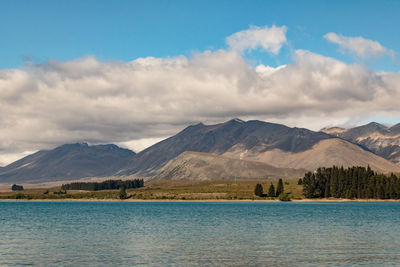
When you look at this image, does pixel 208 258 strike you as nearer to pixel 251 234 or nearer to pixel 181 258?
pixel 181 258

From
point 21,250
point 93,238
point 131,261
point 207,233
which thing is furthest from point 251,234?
point 21,250

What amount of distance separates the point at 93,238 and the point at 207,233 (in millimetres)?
22667

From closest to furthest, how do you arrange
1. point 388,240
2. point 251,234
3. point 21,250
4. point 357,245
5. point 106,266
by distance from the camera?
point 106,266 → point 21,250 → point 357,245 → point 388,240 → point 251,234

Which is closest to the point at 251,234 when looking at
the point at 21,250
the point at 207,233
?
the point at 207,233

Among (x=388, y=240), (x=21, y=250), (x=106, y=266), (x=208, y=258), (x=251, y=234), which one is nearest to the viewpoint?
(x=106, y=266)

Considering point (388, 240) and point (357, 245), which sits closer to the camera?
point (357, 245)

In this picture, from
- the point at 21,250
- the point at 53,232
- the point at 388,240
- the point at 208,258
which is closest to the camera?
the point at 208,258

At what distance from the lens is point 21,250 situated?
240 ft

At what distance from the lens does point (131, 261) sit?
207ft

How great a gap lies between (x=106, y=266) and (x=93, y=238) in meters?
31.0

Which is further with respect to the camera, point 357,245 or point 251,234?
point 251,234

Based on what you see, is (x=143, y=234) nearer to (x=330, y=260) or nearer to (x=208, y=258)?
(x=208, y=258)

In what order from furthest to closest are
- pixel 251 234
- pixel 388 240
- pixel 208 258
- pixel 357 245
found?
pixel 251 234 < pixel 388 240 < pixel 357 245 < pixel 208 258

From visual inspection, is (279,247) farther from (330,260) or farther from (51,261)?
(51,261)
